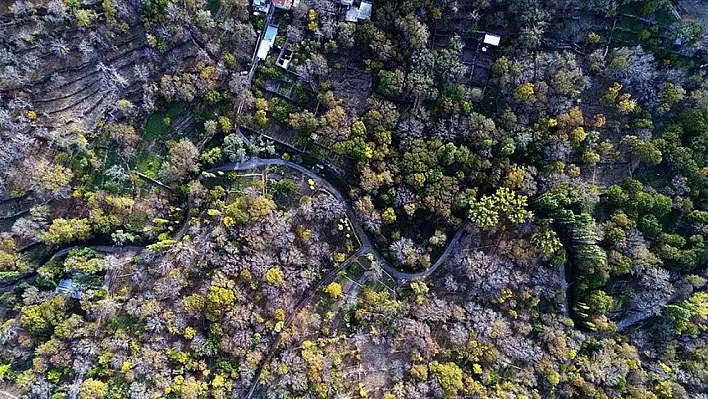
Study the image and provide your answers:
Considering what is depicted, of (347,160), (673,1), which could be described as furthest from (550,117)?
(347,160)

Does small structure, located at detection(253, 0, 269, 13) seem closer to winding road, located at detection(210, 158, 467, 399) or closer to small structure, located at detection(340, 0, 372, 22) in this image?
small structure, located at detection(340, 0, 372, 22)

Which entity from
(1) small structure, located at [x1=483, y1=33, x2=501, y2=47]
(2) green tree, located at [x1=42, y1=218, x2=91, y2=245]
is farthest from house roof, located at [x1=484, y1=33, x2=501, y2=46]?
(2) green tree, located at [x1=42, y1=218, x2=91, y2=245]

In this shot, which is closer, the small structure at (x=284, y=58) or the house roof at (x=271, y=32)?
the house roof at (x=271, y=32)

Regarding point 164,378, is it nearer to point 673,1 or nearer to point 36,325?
point 36,325

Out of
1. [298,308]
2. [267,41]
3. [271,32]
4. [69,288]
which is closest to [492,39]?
[271,32]

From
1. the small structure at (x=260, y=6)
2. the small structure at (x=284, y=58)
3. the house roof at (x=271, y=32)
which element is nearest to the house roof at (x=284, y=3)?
the small structure at (x=260, y=6)

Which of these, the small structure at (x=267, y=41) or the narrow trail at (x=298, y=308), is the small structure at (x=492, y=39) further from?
the narrow trail at (x=298, y=308)

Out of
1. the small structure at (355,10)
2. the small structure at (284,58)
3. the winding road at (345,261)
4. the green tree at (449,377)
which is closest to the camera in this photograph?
the small structure at (355,10)
